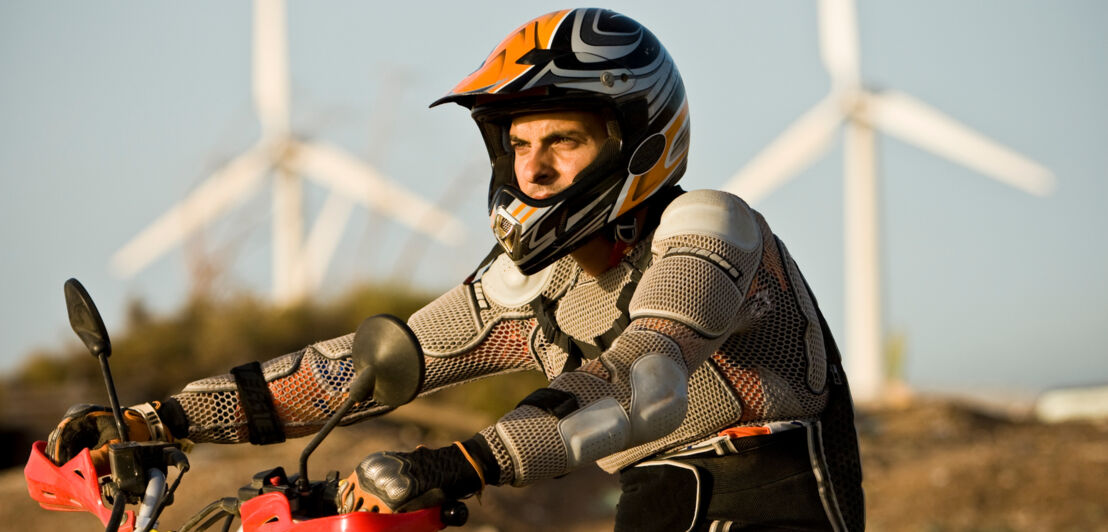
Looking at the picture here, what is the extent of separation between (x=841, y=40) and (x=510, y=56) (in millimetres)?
24487

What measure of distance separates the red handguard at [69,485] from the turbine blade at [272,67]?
25274mm

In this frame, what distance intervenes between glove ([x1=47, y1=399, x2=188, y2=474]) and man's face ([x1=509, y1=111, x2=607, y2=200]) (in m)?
1.38

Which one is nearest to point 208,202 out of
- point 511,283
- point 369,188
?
point 369,188

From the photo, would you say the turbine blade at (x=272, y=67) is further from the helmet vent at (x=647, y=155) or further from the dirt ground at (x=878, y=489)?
the helmet vent at (x=647, y=155)

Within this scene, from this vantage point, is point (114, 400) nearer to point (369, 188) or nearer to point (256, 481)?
point (256, 481)

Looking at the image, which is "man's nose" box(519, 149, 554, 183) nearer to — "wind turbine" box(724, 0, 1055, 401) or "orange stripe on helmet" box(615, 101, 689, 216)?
"orange stripe on helmet" box(615, 101, 689, 216)

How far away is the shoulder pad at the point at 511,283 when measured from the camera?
175 inches

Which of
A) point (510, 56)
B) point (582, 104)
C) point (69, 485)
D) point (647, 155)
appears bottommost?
point (69, 485)

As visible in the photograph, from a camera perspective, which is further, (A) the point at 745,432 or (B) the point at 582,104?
(B) the point at 582,104

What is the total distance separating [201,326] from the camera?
1984 cm

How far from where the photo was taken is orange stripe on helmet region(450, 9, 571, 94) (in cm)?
401


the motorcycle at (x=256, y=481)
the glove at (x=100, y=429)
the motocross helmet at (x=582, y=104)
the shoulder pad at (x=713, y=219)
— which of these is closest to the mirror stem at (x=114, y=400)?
the motorcycle at (x=256, y=481)

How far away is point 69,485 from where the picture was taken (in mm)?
3727

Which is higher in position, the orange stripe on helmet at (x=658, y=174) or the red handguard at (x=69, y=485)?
the orange stripe on helmet at (x=658, y=174)
